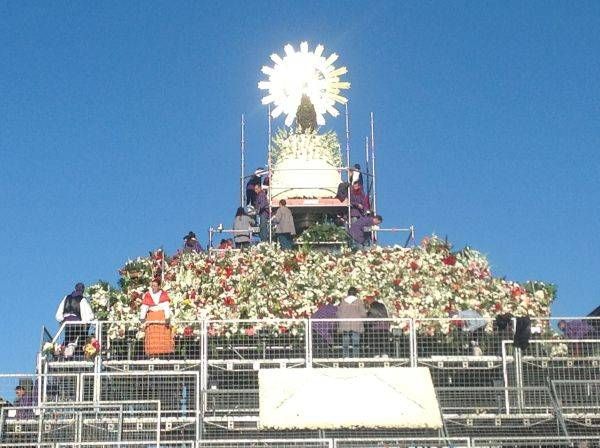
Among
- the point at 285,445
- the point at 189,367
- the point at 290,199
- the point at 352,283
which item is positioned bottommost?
the point at 285,445

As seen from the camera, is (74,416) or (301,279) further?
(301,279)

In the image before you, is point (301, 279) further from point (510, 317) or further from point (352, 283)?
point (510, 317)

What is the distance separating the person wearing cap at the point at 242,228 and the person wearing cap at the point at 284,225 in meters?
1.00

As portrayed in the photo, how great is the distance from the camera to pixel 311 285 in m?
24.7

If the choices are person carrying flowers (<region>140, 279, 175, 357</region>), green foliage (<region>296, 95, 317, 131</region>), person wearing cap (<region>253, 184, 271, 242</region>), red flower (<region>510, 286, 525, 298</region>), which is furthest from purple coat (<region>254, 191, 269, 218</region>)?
person carrying flowers (<region>140, 279, 175, 357</region>)

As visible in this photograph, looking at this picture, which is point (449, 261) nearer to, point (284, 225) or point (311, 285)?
point (311, 285)

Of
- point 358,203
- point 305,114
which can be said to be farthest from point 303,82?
point 358,203

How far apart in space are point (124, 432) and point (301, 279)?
559 cm

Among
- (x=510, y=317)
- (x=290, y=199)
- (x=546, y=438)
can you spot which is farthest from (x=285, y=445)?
(x=290, y=199)

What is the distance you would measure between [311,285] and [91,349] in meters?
4.73

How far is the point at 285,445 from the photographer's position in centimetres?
1898

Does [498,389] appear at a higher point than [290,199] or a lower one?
lower

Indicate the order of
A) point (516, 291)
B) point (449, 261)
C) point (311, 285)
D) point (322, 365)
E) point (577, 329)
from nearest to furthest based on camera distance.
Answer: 1. point (322, 365)
2. point (577, 329)
3. point (311, 285)
4. point (516, 291)
5. point (449, 261)

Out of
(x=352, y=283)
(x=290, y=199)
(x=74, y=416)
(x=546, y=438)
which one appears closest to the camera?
(x=546, y=438)
